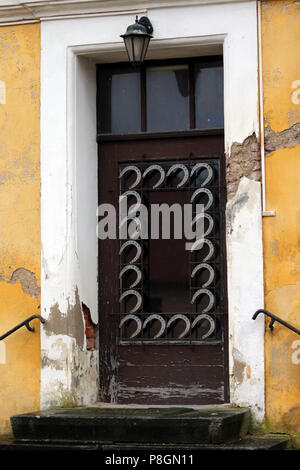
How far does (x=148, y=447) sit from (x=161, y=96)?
126 inches

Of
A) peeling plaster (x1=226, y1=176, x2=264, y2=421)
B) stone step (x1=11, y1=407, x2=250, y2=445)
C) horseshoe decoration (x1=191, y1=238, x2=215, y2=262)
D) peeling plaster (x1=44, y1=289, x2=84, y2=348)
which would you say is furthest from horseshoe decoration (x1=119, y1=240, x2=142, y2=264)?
stone step (x1=11, y1=407, x2=250, y2=445)

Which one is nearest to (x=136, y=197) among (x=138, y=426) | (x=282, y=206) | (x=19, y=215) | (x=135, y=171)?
(x=135, y=171)

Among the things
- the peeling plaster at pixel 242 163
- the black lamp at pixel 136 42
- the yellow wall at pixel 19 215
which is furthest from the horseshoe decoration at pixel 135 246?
the black lamp at pixel 136 42

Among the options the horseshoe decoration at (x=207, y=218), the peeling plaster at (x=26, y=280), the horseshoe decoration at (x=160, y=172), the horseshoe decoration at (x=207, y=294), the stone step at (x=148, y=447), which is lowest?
the stone step at (x=148, y=447)

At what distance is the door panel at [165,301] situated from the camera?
8336mm

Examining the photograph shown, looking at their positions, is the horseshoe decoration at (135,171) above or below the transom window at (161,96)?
below

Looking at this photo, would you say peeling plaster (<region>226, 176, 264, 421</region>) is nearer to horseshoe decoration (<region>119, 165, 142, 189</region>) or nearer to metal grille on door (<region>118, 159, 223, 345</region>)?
metal grille on door (<region>118, 159, 223, 345</region>)

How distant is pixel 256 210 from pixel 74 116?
6.02ft

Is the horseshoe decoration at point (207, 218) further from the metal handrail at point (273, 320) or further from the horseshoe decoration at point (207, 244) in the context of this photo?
the metal handrail at point (273, 320)

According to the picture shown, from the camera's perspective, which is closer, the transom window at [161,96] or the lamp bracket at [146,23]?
the lamp bracket at [146,23]

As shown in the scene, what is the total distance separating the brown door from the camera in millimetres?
8336

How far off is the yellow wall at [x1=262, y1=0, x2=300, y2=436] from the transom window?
641mm

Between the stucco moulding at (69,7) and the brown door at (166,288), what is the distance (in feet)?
3.66
